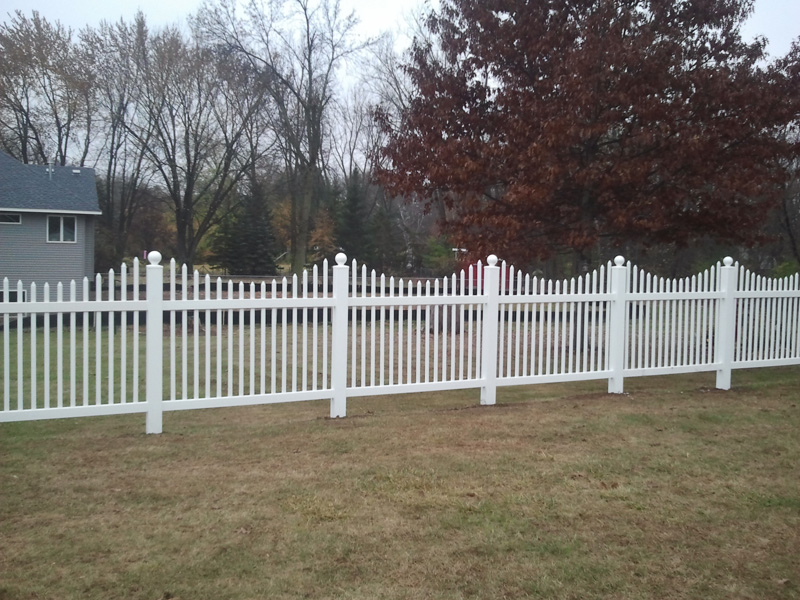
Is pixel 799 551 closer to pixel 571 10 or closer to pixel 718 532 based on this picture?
pixel 718 532

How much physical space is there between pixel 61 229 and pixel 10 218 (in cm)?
170

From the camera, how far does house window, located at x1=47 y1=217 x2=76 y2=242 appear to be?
25469 mm

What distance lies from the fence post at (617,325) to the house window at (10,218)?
78.0 ft

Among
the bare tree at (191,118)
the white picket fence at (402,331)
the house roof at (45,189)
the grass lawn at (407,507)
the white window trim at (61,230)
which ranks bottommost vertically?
the grass lawn at (407,507)

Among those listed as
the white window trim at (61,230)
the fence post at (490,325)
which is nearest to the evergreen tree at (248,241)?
the white window trim at (61,230)

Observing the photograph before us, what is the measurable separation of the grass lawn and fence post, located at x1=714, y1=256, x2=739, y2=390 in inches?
64.7

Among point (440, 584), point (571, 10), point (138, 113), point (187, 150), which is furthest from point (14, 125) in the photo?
point (440, 584)

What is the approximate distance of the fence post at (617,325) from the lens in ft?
25.1

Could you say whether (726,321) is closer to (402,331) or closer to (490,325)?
(490,325)

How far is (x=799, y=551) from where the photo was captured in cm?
355

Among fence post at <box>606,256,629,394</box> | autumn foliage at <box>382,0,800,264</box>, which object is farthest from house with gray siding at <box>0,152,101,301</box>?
fence post at <box>606,256,629,394</box>

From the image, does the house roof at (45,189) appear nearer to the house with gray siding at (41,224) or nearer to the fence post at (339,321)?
the house with gray siding at (41,224)

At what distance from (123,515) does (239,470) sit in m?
1.02

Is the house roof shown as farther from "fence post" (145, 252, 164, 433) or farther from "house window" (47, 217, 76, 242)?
"fence post" (145, 252, 164, 433)
